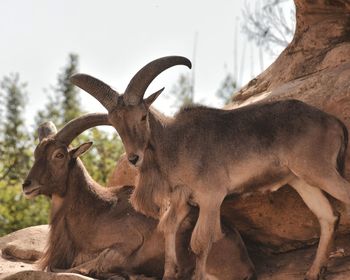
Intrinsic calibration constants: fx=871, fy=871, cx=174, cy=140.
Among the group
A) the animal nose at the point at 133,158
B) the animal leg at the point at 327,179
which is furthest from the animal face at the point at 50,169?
the animal leg at the point at 327,179

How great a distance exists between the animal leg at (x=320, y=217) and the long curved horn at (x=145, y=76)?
1.96 metres

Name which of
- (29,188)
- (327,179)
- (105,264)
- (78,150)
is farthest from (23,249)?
(327,179)

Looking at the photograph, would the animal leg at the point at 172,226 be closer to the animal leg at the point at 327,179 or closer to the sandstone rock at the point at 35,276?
the sandstone rock at the point at 35,276

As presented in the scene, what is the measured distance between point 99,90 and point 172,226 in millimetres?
1766

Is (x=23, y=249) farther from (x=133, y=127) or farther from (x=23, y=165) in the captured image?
(x=23, y=165)

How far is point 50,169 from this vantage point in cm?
1103

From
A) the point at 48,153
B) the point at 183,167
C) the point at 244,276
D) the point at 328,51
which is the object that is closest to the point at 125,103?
the point at 183,167

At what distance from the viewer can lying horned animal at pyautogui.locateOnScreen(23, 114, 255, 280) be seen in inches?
412

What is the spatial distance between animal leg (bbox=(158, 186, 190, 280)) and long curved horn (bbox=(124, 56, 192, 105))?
3.71 ft

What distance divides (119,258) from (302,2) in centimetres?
450

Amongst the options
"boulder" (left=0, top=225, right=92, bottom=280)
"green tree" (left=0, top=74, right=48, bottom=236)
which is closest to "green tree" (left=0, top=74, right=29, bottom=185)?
"green tree" (left=0, top=74, right=48, bottom=236)

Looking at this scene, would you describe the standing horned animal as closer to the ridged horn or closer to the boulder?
the ridged horn

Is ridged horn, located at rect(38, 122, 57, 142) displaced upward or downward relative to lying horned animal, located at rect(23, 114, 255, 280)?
upward

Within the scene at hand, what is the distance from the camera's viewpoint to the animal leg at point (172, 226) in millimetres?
9812
